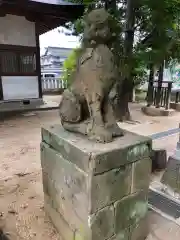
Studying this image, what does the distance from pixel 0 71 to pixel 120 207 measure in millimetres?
5951

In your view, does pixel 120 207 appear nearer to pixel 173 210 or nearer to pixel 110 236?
pixel 110 236

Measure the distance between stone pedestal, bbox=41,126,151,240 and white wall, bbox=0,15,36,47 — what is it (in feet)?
17.7

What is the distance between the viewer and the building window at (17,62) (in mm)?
6191

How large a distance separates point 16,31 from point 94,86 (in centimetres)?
578

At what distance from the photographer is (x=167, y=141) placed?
12.6 feet

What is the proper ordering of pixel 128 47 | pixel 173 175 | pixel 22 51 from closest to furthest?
1. pixel 173 175
2. pixel 128 47
3. pixel 22 51

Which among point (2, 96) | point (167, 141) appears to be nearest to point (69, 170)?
point (167, 141)

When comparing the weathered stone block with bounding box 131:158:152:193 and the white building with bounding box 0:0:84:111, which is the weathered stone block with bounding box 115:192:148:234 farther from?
the white building with bounding box 0:0:84:111

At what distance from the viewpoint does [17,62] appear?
253 inches

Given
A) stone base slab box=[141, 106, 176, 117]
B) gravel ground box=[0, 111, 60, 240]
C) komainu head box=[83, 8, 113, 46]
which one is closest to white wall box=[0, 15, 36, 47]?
gravel ground box=[0, 111, 60, 240]

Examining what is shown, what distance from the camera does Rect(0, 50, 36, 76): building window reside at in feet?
20.3

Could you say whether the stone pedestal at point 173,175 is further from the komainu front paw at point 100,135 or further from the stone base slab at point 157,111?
the stone base slab at point 157,111

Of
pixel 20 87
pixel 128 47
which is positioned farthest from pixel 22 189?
pixel 20 87

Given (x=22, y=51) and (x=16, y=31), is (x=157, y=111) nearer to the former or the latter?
(x=22, y=51)
